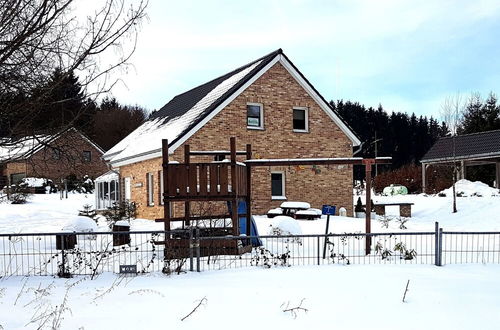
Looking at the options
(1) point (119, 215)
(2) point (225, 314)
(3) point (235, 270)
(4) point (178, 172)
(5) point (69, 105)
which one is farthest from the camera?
(1) point (119, 215)

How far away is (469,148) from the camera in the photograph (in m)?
33.6

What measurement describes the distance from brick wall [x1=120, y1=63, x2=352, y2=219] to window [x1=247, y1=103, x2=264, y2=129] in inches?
7.1

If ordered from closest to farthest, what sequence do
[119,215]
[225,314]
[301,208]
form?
1. [225,314]
2. [301,208]
3. [119,215]

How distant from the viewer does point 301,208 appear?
19109 mm

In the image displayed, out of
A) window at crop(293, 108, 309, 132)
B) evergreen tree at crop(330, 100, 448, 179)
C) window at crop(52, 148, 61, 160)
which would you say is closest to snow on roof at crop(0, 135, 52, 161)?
window at crop(52, 148, 61, 160)

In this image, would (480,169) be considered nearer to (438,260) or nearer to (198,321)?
A: (438,260)

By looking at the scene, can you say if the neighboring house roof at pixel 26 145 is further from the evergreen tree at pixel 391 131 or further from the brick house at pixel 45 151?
the evergreen tree at pixel 391 131

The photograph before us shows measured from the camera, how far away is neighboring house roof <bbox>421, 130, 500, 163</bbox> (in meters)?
31.8

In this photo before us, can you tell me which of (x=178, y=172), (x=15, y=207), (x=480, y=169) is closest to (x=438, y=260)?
(x=178, y=172)

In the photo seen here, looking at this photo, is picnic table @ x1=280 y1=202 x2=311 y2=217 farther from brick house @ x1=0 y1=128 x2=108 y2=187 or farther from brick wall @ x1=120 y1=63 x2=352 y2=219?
brick house @ x1=0 y1=128 x2=108 y2=187

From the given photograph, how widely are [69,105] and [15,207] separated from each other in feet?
79.5

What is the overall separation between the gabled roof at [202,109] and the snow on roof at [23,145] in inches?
427

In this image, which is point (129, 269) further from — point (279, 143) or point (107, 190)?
point (107, 190)

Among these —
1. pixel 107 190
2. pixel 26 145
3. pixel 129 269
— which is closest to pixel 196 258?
pixel 129 269
